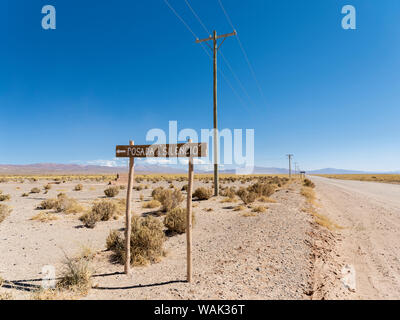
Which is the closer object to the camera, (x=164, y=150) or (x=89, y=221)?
(x=164, y=150)

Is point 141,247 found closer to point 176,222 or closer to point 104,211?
point 176,222

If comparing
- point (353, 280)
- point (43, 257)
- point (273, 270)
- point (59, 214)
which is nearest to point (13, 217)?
point (59, 214)

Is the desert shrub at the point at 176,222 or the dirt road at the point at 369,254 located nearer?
the dirt road at the point at 369,254

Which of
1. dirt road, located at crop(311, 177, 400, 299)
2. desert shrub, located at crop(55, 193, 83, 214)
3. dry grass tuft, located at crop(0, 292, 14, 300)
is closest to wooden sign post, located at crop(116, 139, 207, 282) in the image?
dry grass tuft, located at crop(0, 292, 14, 300)

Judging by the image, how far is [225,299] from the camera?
4223 mm

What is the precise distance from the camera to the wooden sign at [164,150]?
4.89 meters

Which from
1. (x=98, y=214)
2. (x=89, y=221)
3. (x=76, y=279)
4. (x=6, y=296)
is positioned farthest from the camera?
(x=98, y=214)

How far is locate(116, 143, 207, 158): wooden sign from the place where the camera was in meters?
4.89

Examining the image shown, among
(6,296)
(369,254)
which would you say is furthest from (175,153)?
(369,254)

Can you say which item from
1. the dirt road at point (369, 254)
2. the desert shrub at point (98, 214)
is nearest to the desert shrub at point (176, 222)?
the desert shrub at point (98, 214)

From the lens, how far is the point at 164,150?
5242 millimetres

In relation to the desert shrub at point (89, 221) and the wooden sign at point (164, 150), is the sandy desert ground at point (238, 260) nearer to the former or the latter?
the desert shrub at point (89, 221)

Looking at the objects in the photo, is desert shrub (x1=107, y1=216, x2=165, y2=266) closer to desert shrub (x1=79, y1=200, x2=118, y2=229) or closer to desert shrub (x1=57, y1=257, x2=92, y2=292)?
desert shrub (x1=57, y1=257, x2=92, y2=292)
